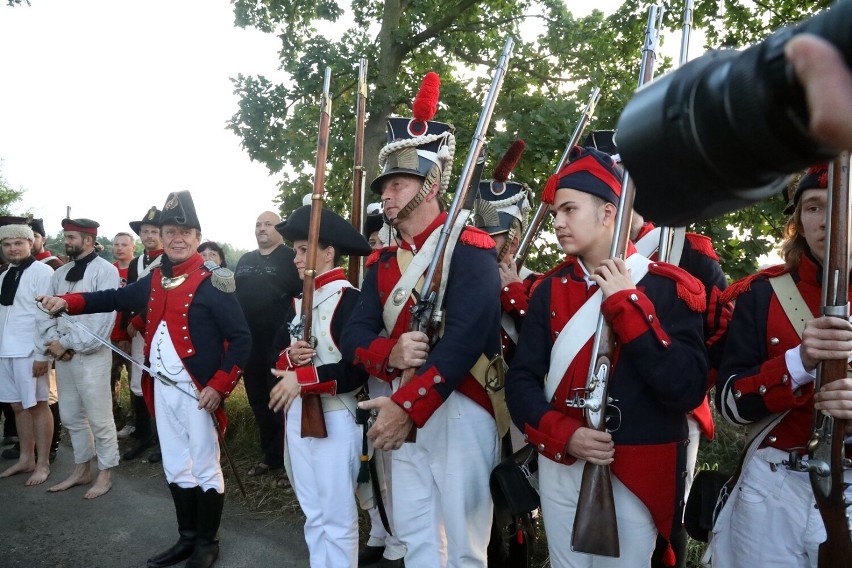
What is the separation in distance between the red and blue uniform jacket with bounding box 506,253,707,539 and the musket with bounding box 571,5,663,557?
0.07 m

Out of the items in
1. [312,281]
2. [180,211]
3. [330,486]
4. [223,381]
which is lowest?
[330,486]

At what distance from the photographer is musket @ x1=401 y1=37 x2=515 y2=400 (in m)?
2.88

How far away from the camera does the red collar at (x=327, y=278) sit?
3732 mm

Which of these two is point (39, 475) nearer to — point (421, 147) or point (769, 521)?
point (421, 147)

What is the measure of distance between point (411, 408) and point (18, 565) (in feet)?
11.6

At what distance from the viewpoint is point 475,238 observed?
3.02m

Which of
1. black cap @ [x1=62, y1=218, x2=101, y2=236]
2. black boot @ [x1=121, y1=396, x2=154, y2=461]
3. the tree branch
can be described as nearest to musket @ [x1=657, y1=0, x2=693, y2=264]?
black cap @ [x1=62, y1=218, x2=101, y2=236]

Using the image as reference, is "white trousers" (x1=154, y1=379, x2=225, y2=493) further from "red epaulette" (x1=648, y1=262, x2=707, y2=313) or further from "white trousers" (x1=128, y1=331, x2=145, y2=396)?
"red epaulette" (x1=648, y1=262, x2=707, y2=313)

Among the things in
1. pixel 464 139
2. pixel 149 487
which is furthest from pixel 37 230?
pixel 464 139

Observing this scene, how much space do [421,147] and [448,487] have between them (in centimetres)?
169

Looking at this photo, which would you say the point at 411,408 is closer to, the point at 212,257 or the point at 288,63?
the point at 212,257

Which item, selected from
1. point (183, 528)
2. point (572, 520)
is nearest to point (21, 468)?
point (183, 528)

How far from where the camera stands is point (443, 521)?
3.01 m

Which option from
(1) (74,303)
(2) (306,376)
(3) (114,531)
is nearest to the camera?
(2) (306,376)
